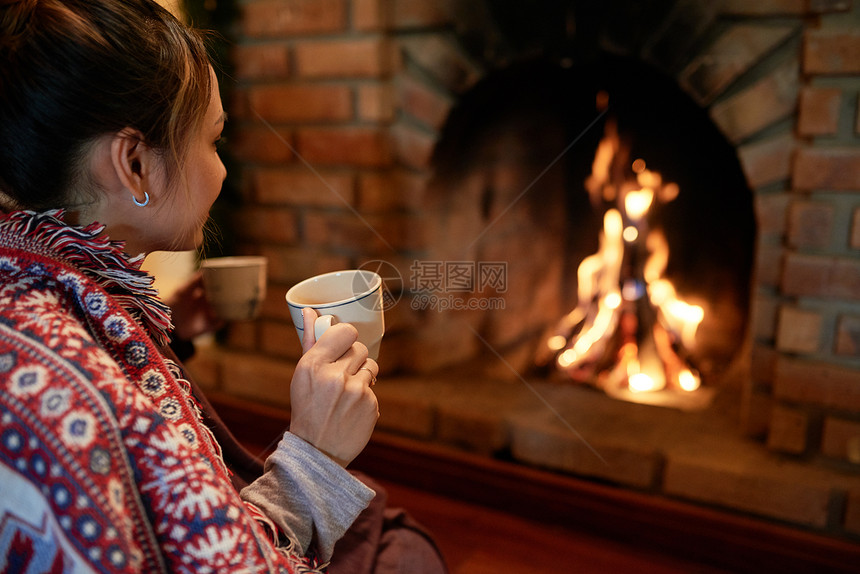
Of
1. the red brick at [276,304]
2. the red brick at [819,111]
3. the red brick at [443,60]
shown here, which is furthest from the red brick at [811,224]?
the red brick at [276,304]

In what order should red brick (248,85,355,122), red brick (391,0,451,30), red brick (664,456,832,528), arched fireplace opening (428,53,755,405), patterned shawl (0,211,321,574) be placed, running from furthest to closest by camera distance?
arched fireplace opening (428,53,755,405), red brick (248,85,355,122), red brick (391,0,451,30), red brick (664,456,832,528), patterned shawl (0,211,321,574)

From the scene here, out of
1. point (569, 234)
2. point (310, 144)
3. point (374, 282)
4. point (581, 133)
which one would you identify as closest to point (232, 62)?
point (310, 144)

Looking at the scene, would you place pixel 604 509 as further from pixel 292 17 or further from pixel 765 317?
pixel 292 17

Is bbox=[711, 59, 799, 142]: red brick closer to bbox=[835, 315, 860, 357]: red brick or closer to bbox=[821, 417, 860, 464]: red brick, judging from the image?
bbox=[835, 315, 860, 357]: red brick

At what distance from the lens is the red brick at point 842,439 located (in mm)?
1104

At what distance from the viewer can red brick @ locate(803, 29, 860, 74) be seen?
1.01 metres

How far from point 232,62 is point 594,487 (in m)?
1.28

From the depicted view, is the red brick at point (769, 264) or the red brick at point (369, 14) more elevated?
the red brick at point (369, 14)

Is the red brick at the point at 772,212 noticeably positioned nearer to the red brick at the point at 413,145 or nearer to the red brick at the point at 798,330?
the red brick at the point at 798,330

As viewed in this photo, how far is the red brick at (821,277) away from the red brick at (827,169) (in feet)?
0.40

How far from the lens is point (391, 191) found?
4.87 ft

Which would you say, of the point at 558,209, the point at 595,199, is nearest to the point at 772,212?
the point at 595,199

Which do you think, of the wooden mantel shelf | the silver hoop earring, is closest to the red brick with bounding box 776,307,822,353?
the wooden mantel shelf

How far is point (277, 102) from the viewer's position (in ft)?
5.00
